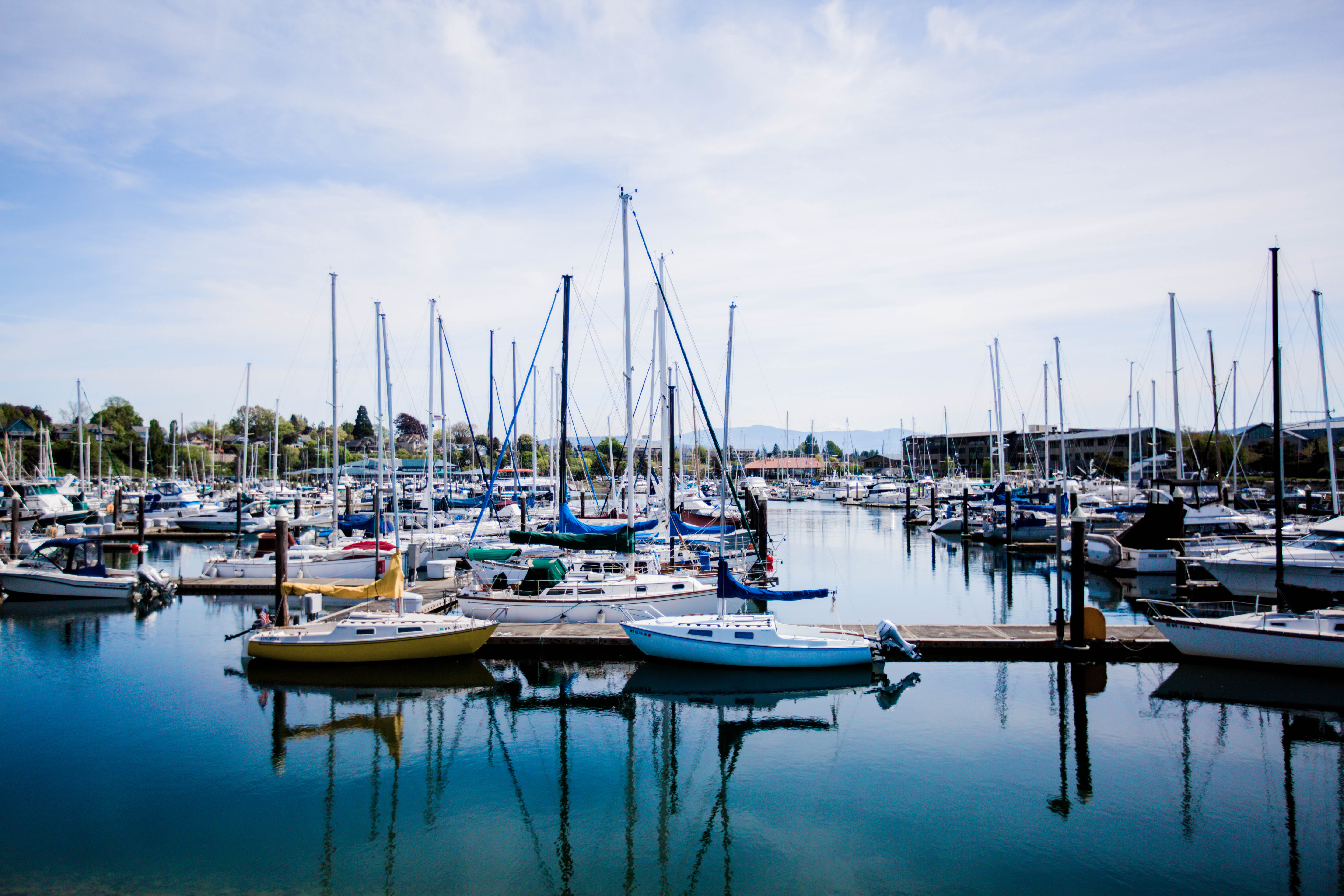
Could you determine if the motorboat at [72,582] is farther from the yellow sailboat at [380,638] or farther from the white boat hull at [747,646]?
the white boat hull at [747,646]

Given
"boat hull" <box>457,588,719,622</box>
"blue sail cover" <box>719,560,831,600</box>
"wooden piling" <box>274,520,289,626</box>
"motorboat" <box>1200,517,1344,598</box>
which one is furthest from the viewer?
"motorboat" <box>1200,517,1344,598</box>

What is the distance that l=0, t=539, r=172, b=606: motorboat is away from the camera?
110 feet

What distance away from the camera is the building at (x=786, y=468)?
472 ft

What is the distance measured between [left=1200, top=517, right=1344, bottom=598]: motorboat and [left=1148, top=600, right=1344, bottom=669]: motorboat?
24.4 feet

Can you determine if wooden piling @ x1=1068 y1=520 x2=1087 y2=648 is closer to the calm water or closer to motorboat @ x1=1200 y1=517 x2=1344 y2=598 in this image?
the calm water

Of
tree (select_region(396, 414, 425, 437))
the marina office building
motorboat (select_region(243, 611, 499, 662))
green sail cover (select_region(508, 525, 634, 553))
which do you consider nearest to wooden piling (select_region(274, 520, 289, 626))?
motorboat (select_region(243, 611, 499, 662))

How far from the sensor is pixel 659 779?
53.7ft

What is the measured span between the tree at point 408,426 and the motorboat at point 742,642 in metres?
160

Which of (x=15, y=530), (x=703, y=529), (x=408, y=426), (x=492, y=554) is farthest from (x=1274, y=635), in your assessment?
(x=408, y=426)

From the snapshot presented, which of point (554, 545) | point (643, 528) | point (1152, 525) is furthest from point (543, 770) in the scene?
point (1152, 525)

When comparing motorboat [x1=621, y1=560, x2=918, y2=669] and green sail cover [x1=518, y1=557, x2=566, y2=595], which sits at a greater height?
green sail cover [x1=518, y1=557, x2=566, y2=595]

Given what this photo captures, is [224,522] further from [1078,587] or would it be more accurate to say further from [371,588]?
[1078,587]

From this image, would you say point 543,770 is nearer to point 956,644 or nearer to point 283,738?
point 283,738

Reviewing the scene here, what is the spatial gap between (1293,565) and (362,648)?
32.6m
